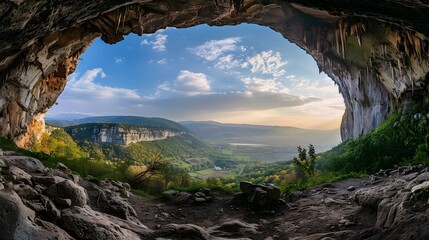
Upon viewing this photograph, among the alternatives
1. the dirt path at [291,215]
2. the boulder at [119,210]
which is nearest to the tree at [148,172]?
the dirt path at [291,215]

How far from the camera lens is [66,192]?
637cm

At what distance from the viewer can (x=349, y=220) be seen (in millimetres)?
7582

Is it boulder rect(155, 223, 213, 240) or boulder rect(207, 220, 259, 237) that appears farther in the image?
boulder rect(207, 220, 259, 237)

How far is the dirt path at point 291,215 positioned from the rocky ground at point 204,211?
3 centimetres

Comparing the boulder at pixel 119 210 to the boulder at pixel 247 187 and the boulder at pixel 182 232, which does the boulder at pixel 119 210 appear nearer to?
the boulder at pixel 182 232

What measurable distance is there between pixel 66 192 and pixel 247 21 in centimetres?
2053

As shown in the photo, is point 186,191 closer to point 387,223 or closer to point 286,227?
point 286,227

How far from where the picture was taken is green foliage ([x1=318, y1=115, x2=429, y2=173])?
46.9 feet

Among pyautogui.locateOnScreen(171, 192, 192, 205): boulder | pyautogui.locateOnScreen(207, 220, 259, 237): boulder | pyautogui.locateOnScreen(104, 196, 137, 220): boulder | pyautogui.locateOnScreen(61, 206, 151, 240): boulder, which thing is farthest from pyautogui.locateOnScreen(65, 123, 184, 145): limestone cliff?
pyautogui.locateOnScreen(61, 206, 151, 240): boulder

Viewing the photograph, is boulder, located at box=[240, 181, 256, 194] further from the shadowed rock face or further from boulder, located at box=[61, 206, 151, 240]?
the shadowed rock face

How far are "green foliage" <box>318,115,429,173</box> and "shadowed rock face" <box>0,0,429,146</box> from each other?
2.18m

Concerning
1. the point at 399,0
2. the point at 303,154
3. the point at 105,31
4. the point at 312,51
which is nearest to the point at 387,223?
the point at 399,0

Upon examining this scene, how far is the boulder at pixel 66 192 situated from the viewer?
243 inches

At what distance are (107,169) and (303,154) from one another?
11001mm
